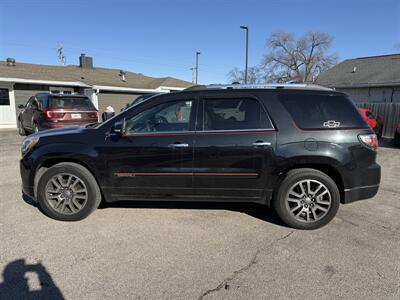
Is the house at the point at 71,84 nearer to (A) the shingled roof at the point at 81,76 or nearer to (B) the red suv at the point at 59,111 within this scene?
(A) the shingled roof at the point at 81,76

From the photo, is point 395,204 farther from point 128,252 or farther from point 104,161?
point 104,161

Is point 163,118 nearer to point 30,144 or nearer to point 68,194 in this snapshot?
point 68,194

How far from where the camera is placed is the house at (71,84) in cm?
1545

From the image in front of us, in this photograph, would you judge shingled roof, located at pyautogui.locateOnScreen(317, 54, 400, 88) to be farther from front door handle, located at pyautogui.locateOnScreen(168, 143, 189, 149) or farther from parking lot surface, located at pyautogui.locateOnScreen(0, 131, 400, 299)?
front door handle, located at pyautogui.locateOnScreen(168, 143, 189, 149)

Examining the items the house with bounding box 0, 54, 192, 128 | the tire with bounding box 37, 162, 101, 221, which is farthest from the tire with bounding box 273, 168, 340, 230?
the house with bounding box 0, 54, 192, 128

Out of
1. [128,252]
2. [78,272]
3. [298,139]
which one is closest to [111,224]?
[128,252]

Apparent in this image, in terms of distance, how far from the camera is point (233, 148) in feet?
11.7

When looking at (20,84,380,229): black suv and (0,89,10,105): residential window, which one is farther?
(0,89,10,105): residential window

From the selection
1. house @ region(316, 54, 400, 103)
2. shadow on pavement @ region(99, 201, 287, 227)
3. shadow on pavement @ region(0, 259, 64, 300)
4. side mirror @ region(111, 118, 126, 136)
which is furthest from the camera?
house @ region(316, 54, 400, 103)

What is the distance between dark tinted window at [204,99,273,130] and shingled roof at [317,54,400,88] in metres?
20.5

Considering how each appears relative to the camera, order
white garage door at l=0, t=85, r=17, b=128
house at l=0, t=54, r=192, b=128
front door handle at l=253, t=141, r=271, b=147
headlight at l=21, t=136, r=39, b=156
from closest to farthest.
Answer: front door handle at l=253, t=141, r=271, b=147
headlight at l=21, t=136, r=39, b=156
white garage door at l=0, t=85, r=17, b=128
house at l=0, t=54, r=192, b=128

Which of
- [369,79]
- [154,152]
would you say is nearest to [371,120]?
[154,152]

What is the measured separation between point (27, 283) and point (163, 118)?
7.61 feet

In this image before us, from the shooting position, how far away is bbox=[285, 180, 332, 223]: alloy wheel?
142 inches
